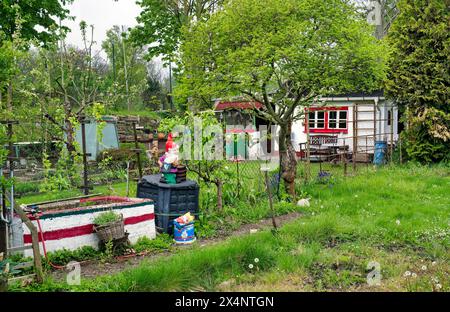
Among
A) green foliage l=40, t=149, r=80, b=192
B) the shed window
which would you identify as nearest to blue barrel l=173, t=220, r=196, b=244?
green foliage l=40, t=149, r=80, b=192

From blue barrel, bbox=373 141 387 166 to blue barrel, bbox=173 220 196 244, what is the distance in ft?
35.9

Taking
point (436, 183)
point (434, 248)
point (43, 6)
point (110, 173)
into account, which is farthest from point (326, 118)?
point (434, 248)

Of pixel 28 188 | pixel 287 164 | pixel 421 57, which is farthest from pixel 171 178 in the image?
pixel 421 57

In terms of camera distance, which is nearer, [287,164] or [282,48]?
[282,48]

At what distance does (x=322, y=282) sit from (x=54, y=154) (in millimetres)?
12134

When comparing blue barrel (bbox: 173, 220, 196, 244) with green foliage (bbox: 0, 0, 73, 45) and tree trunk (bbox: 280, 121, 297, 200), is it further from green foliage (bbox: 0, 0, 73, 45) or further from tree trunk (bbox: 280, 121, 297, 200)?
green foliage (bbox: 0, 0, 73, 45)

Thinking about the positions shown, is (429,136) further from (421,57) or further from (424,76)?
(421,57)

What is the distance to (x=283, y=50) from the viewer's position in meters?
8.92

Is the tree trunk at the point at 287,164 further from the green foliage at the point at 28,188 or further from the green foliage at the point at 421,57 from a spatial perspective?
the green foliage at the point at 421,57

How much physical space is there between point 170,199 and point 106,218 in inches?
52.4

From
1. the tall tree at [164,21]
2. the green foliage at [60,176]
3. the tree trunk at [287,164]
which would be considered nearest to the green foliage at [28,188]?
the green foliage at [60,176]

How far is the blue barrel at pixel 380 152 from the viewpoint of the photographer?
53.6 ft
